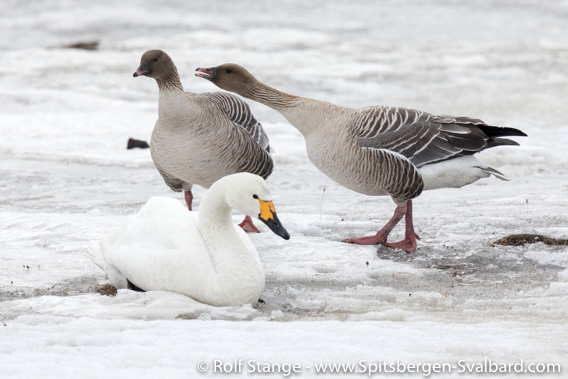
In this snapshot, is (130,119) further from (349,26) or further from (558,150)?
(349,26)

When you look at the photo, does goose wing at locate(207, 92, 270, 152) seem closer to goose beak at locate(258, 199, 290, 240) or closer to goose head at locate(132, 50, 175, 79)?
goose head at locate(132, 50, 175, 79)

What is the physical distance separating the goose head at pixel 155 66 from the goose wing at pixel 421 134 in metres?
1.80

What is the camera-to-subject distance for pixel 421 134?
23.9 feet

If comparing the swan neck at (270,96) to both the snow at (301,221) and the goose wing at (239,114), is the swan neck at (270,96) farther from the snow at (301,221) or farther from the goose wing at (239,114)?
the snow at (301,221)

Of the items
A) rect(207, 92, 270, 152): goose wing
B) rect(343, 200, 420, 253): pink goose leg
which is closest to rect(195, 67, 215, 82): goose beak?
rect(207, 92, 270, 152): goose wing

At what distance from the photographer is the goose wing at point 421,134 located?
7117 millimetres

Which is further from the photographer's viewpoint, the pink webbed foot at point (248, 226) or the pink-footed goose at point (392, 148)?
the pink webbed foot at point (248, 226)

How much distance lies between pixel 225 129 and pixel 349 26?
757 inches

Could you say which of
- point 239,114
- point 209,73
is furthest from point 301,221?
point 209,73

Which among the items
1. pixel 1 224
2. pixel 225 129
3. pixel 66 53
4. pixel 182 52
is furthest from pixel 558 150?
pixel 66 53

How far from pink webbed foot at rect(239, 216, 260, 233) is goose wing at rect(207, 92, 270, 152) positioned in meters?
0.84

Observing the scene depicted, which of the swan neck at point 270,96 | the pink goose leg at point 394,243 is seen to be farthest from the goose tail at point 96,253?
the swan neck at point 270,96

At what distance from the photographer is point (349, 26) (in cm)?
2592

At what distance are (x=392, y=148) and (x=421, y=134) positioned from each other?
36 cm
